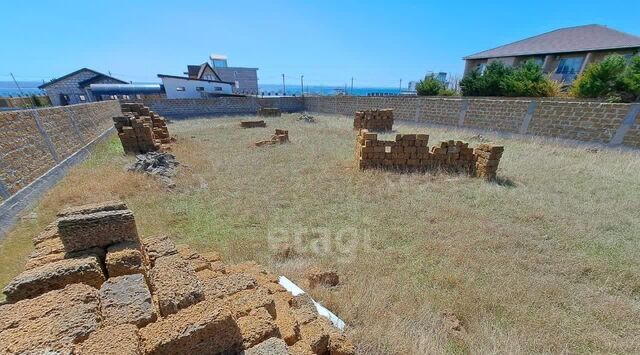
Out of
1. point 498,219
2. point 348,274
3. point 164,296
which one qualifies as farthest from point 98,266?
point 498,219

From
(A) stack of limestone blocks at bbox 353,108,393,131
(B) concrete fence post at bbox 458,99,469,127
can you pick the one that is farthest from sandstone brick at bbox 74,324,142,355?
(B) concrete fence post at bbox 458,99,469,127

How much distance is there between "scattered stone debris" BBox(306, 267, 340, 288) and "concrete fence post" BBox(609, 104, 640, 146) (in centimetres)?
1155

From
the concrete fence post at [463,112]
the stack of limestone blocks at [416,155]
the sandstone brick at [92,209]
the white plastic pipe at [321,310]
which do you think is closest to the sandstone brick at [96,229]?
the sandstone brick at [92,209]

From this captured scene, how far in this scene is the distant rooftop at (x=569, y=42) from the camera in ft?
69.7

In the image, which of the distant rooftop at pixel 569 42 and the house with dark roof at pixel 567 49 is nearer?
the house with dark roof at pixel 567 49

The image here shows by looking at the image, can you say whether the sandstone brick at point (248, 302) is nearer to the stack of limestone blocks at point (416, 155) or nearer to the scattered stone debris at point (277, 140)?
the stack of limestone blocks at point (416, 155)

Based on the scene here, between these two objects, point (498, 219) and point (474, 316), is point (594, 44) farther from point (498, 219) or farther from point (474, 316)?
point (474, 316)

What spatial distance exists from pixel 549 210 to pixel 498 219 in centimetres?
115

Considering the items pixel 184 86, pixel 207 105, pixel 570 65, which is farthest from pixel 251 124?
pixel 570 65

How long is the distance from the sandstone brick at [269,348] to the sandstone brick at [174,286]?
50 cm

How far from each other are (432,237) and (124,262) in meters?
4.02

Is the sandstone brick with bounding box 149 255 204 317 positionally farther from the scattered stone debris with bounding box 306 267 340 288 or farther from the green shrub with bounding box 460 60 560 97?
the green shrub with bounding box 460 60 560 97

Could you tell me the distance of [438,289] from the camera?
3.12m

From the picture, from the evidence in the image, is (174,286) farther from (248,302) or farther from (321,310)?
(321,310)
